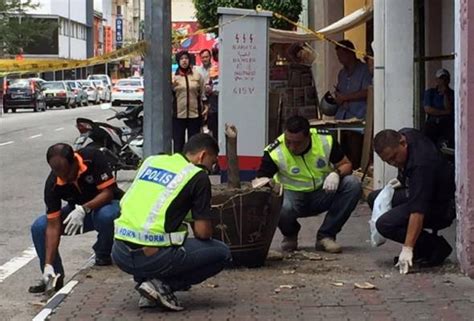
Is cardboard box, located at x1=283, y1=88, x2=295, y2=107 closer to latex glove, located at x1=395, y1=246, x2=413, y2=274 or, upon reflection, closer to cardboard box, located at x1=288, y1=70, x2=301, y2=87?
cardboard box, located at x1=288, y1=70, x2=301, y2=87

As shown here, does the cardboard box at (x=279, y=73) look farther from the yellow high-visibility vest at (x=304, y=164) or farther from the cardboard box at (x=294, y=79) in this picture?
the yellow high-visibility vest at (x=304, y=164)

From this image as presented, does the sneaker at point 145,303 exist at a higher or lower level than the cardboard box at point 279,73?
lower

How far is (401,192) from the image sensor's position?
27.7 feet

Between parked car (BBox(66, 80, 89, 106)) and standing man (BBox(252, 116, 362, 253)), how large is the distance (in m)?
48.6

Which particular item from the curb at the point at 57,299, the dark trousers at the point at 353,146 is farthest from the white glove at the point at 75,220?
the dark trousers at the point at 353,146

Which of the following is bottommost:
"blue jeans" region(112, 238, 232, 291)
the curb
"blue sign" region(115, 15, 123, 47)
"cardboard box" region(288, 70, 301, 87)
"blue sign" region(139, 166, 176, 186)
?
the curb

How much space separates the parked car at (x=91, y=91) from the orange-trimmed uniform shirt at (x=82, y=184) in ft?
174

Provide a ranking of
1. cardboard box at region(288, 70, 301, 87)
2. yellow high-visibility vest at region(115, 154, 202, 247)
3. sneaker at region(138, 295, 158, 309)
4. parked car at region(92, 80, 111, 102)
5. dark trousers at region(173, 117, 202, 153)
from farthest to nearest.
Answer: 1. parked car at region(92, 80, 111, 102)
2. dark trousers at region(173, 117, 202, 153)
3. cardboard box at region(288, 70, 301, 87)
4. sneaker at region(138, 295, 158, 309)
5. yellow high-visibility vest at region(115, 154, 202, 247)

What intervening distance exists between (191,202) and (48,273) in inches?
70.1

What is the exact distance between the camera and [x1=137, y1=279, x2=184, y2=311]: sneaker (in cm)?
680

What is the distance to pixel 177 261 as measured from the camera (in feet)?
22.1

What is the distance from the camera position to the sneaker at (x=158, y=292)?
680cm

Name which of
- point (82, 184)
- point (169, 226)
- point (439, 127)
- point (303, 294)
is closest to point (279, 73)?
point (439, 127)

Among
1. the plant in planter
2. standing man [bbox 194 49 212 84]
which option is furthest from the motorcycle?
the plant in planter
